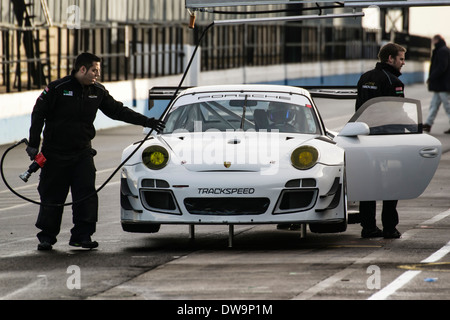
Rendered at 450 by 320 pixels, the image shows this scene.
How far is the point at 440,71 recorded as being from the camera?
2492 cm

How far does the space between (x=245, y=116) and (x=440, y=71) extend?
48.4ft

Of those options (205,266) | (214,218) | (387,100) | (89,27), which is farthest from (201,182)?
(89,27)

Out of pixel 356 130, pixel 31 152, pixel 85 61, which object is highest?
pixel 85 61

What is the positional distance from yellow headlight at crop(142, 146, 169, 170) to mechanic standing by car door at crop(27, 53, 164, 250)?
0.56m

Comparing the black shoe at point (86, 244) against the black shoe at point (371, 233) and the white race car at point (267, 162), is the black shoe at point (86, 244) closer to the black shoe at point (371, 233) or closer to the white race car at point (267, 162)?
the white race car at point (267, 162)

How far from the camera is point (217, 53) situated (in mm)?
41688

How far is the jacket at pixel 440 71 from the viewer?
24891 mm

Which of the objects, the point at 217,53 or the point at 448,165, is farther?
the point at 217,53

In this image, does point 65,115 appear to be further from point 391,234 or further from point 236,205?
point 391,234

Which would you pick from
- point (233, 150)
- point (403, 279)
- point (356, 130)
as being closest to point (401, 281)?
point (403, 279)

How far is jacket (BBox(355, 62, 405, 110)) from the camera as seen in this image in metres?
11.1
